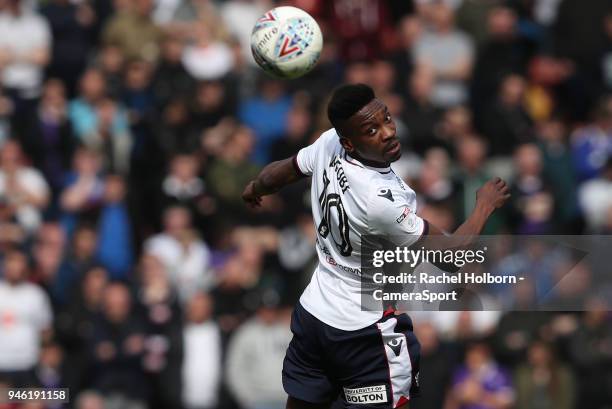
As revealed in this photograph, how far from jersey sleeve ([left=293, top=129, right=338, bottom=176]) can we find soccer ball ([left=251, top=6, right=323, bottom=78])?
1.57ft

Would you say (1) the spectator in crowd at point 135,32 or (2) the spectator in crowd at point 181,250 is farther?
(1) the spectator in crowd at point 135,32

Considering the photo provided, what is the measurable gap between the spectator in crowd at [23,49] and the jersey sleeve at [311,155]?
825 centimetres

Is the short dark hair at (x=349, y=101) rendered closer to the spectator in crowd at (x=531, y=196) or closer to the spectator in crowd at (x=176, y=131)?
the spectator in crowd at (x=531, y=196)

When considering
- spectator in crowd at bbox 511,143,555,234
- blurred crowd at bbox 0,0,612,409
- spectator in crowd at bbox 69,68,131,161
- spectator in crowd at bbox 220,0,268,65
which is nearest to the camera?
blurred crowd at bbox 0,0,612,409

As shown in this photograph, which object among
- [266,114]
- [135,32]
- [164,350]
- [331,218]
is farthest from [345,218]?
[135,32]

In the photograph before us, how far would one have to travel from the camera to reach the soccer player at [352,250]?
27.9 feet

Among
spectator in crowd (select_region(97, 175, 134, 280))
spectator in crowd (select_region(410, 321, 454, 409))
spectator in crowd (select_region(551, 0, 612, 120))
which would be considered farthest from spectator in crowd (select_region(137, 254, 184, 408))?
spectator in crowd (select_region(551, 0, 612, 120))

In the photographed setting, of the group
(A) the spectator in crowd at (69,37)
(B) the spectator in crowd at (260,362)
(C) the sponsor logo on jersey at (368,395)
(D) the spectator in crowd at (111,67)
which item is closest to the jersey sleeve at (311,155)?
(C) the sponsor logo on jersey at (368,395)

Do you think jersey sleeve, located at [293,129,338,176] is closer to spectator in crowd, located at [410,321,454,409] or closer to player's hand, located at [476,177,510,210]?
player's hand, located at [476,177,510,210]

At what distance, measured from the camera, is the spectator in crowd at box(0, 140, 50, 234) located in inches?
616

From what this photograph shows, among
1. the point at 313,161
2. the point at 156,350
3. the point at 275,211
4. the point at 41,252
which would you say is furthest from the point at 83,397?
the point at 313,161

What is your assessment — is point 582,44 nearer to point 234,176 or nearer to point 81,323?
point 234,176

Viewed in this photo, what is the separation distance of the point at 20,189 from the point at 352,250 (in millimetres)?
7762

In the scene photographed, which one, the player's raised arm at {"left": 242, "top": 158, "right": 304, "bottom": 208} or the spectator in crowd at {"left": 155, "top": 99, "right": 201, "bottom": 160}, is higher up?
the spectator in crowd at {"left": 155, "top": 99, "right": 201, "bottom": 160}
